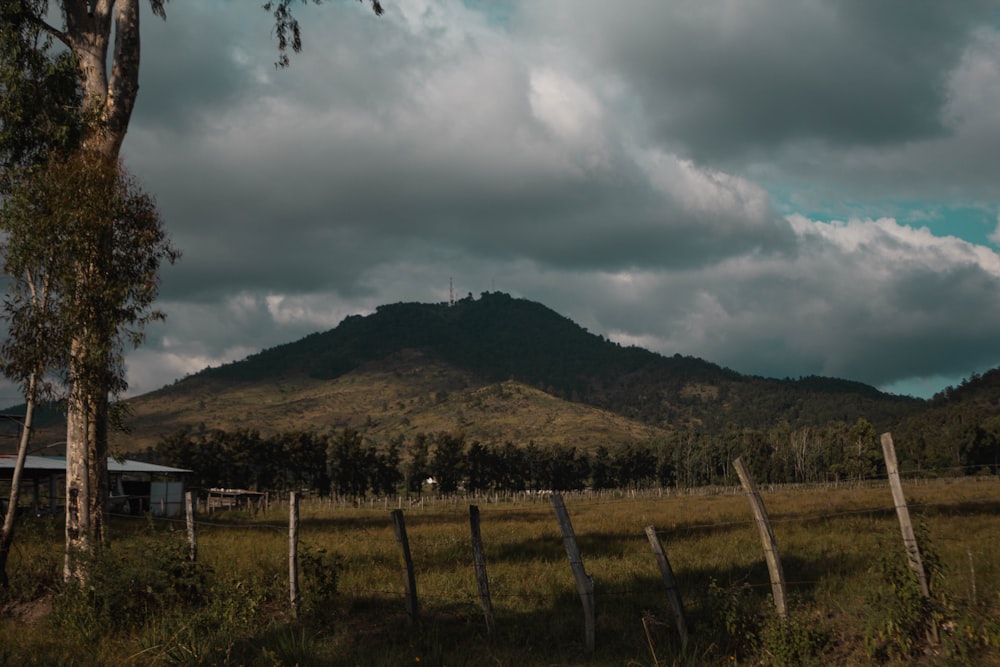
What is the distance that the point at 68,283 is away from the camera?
12.1 meters

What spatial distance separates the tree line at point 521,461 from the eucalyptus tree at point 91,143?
235 feet

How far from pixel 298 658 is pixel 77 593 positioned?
4627mm

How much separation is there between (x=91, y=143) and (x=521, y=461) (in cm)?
10371

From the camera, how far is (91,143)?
13.2 meters

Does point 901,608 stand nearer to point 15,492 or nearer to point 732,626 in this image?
point 732,626

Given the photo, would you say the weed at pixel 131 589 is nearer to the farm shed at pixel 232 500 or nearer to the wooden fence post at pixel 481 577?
the wooden fence post at pixel 481 577

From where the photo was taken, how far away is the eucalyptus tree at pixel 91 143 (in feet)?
40.1

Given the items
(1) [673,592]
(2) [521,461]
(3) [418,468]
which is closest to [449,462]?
(3) [418,468]

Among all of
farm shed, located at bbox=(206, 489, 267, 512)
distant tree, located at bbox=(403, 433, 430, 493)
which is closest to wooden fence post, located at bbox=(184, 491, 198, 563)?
farm shed, located at bbox=(206, 489, 267, 512)

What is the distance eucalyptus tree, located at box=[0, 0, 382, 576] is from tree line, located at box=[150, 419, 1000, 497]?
235ft

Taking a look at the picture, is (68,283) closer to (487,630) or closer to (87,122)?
(87,122)

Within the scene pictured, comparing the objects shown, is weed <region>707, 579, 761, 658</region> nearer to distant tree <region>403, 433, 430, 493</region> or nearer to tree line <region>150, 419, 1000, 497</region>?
tree line <region>150, 419, 1000, 497</region>

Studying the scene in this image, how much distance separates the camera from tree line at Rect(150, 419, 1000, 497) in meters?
87.1

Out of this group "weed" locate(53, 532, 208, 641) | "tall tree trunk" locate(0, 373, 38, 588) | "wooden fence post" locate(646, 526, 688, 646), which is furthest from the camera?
"tall tree trunk" locate(0, 373, 38, 588)
